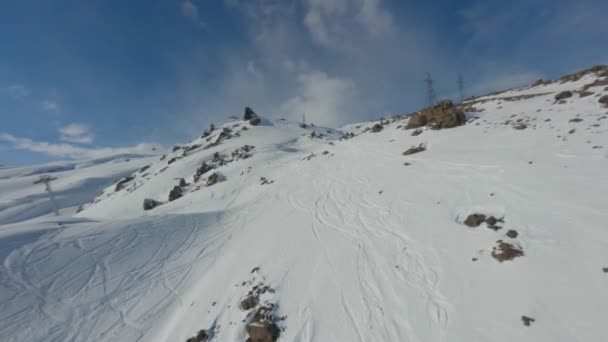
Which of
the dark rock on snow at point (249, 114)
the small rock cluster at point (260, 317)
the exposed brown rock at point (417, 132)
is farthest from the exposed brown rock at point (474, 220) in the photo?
the dark rock on snow at point (249, 114)

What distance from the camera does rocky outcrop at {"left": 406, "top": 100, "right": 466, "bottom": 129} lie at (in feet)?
64.3

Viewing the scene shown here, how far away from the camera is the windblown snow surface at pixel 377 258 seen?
5152mm

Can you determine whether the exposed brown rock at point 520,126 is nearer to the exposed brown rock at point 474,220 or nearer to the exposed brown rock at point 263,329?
the exposed brown rock at point 474,220

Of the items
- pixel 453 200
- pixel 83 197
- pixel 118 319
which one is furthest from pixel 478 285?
pixel 83 197

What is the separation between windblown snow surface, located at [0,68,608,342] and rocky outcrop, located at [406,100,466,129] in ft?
13.0

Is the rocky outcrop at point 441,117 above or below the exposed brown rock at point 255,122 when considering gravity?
below

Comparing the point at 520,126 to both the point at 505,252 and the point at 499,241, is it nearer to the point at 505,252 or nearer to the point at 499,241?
the point at 499,241

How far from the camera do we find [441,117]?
20688mm

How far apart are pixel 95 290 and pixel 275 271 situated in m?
6.83

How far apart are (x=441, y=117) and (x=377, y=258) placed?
18.2 meters

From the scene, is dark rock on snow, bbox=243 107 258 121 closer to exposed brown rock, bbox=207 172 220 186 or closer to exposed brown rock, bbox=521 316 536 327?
exposed brown rock, bbox=207 172 220 186

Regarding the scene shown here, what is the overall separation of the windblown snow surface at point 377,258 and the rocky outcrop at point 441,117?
13.0 ft

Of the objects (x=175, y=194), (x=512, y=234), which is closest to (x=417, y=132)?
(x=512, y=234)

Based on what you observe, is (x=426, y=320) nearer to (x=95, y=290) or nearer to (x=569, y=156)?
(x=569, y=156)
